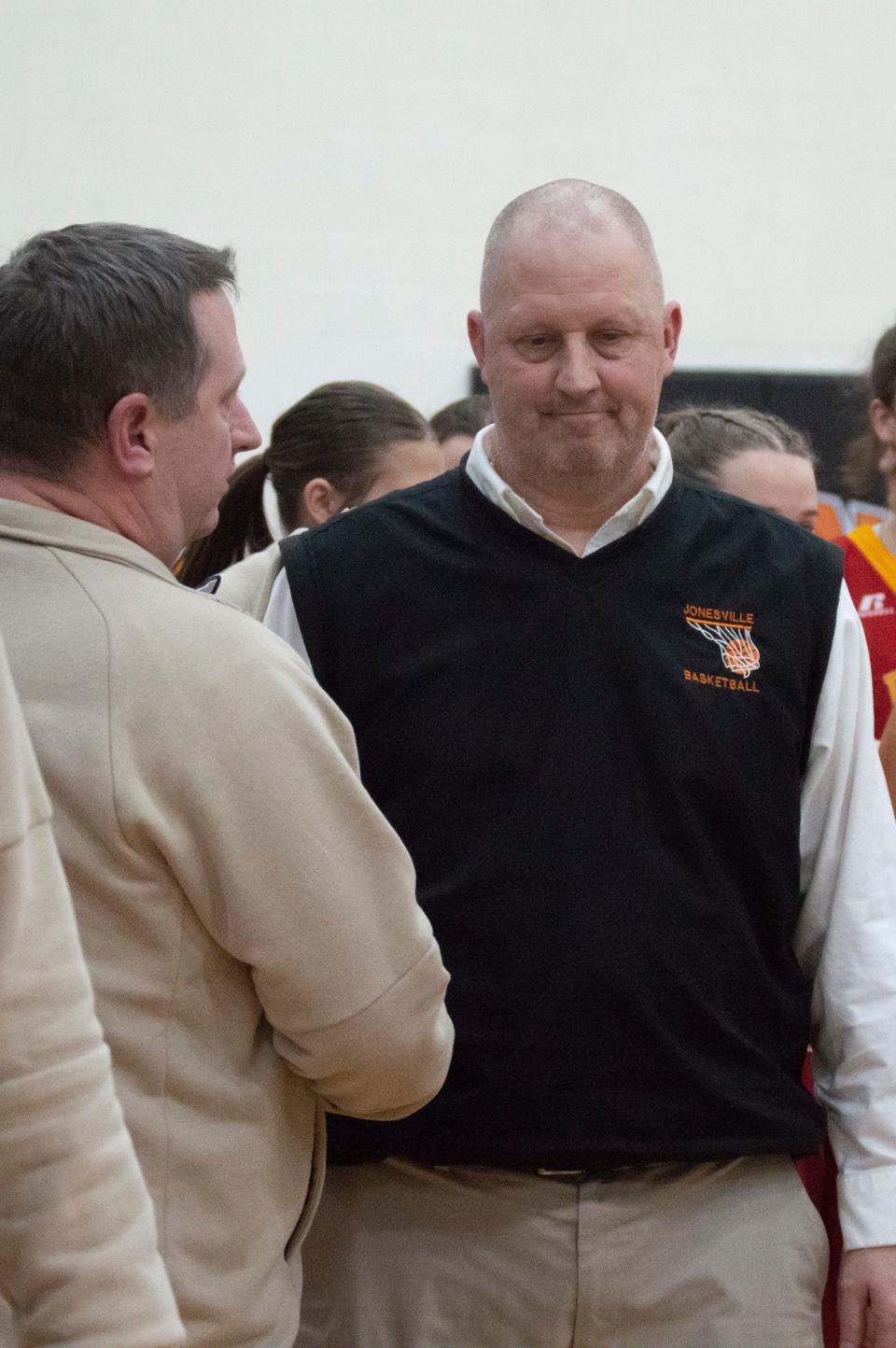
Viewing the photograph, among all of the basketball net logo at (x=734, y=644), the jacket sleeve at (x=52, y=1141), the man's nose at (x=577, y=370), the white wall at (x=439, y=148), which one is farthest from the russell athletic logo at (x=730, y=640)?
the white wall at (x=439, y=148)

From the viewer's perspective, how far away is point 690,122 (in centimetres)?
493

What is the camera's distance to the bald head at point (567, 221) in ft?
5.84

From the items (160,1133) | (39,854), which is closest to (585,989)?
(160,1133)

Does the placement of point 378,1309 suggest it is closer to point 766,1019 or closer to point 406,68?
point 766,1019

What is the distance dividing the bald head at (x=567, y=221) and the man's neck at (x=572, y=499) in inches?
7.9

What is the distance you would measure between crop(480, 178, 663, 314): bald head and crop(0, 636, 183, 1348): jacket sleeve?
1.08 metres

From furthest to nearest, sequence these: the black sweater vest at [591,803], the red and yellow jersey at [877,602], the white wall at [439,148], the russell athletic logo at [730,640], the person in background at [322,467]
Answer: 1. the white wall at [439,148]
2. the person in background at [322,467]
3. the red and yellow jersey at [877,602]
4. the russell athletic logo at [730,640]
5. the black sweater vest at [591,803]

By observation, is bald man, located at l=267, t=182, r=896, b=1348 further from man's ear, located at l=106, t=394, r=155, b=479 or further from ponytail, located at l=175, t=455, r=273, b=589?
ponytail, located at l=175, t=455, r=273, b=589

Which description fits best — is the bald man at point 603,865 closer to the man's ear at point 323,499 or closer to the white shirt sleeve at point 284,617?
the white shirt sleeve at point 284,617

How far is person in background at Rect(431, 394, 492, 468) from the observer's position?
11.5ft

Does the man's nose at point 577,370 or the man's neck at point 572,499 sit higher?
the man's nose at point 577,370

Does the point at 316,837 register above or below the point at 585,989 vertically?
above

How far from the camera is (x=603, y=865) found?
167 cm

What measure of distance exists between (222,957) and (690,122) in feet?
13.9
